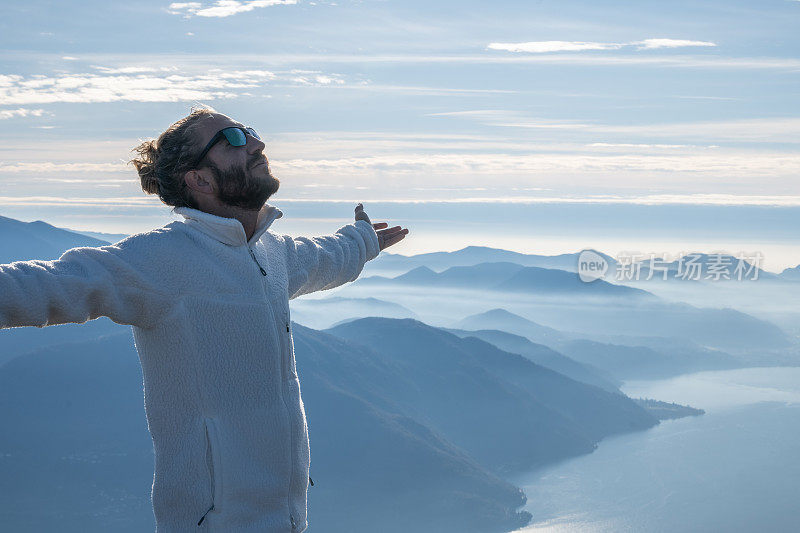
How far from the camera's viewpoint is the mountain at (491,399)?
129 metres

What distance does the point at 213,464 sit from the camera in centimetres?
235

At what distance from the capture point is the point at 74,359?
4562 inches

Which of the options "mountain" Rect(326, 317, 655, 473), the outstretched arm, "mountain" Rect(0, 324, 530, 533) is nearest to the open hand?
the outstretched arm

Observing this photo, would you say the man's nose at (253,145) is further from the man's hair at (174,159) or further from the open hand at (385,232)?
the open hand at (385,232)

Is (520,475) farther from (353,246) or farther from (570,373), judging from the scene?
(353,246)

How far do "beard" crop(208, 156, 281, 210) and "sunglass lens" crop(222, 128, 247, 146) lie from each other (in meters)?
0.07

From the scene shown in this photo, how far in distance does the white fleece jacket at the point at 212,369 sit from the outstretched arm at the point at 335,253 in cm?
32

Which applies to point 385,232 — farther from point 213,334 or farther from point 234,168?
point 213,334

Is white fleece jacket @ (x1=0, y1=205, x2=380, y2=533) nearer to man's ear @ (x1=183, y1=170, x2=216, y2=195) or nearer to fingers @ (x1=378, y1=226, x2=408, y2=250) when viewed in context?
man's ear @ (x1=183, y1=170, x2=216, y2=195)

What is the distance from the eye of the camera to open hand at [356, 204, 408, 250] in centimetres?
340

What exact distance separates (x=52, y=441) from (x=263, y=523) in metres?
111

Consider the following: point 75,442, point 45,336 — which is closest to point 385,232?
point 75,442

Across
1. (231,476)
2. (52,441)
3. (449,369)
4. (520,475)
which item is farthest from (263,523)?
(449,369)

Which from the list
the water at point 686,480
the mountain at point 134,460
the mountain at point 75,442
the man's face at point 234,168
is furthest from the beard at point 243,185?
the water at point 686,480
